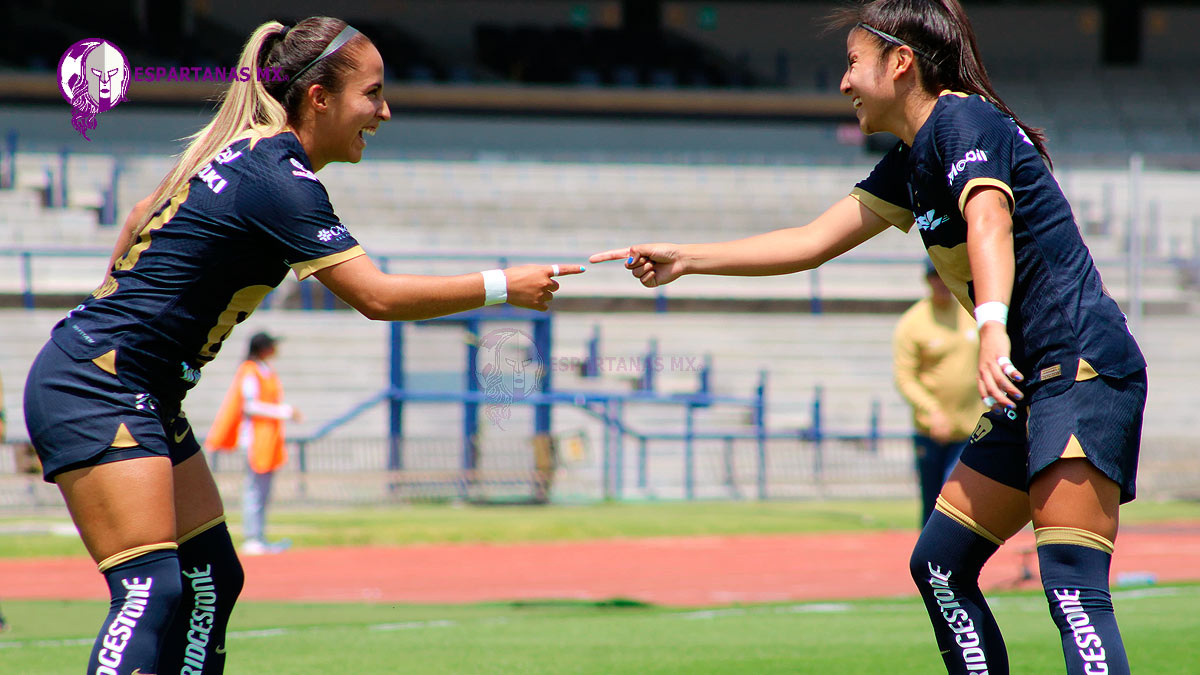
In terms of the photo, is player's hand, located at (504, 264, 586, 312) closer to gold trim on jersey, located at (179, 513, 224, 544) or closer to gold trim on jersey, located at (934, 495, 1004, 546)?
gold trim on jersey, located at (179, 513, 224, 544)

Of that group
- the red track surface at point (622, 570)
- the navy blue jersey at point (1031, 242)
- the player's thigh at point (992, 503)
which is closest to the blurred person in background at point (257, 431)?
the red track surface at point (622, 570)

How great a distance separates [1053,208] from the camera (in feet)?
11.6

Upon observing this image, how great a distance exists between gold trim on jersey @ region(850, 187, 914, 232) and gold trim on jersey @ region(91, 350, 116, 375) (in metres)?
2.25

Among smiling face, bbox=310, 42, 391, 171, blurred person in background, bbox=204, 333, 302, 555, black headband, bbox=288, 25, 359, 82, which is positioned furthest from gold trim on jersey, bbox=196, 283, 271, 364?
blurred person in background, bbox=204, 333, 302, 555

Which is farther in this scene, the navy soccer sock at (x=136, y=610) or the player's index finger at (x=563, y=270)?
the player's index finger at (x=563, y=270)

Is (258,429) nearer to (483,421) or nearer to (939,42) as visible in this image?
(483,421)

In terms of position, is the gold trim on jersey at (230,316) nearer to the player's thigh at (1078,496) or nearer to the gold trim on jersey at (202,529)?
the gold trim on jersey at (202,529)

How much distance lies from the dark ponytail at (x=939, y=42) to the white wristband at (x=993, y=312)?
60 centimetres

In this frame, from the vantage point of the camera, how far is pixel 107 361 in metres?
3.32

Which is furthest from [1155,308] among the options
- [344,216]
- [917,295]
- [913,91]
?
[913,91]

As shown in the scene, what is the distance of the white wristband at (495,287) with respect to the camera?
3.65m

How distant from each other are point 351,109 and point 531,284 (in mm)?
708

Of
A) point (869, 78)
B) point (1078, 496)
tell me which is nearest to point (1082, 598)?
point (1078, 496)

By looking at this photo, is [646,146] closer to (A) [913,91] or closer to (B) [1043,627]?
(B) [1043,627]
